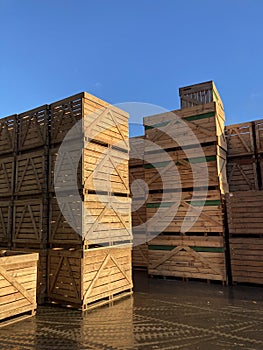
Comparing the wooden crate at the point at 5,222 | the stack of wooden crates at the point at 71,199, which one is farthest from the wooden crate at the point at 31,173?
the wooden crate at the point at 5,222

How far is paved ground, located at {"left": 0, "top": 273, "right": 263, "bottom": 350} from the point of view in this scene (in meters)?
5.28

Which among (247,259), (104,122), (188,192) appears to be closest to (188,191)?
(188,192)

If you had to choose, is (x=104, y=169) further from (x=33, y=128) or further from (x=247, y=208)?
(x=247, y=208)

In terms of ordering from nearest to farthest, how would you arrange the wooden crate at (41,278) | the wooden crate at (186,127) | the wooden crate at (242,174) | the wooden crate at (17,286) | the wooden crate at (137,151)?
the wooden crate at (17,286) < the wooden crate at (41,278) < the wooden crate at (186,127) < the wooden crate at (242,174) < the wooden crate at (137,151)

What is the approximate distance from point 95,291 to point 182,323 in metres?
2.52

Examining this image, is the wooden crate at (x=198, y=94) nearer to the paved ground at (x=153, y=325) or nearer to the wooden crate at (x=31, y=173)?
the wooden crate at (x=31, y=173)

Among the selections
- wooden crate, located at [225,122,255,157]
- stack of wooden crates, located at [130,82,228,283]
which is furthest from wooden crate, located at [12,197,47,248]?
wooden crate, located at [225,122,255,157]

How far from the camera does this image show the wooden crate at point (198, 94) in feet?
39.2

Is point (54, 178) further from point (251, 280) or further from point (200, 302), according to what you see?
point (251, 280)

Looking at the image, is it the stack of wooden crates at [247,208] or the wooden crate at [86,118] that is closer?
the wooden crate at [86,118]

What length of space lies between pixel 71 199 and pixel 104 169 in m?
1.35

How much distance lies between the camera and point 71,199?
8.00 metres

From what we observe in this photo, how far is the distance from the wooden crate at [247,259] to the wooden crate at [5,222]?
24.0 feet

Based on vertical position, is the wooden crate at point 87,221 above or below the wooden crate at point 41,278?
above
